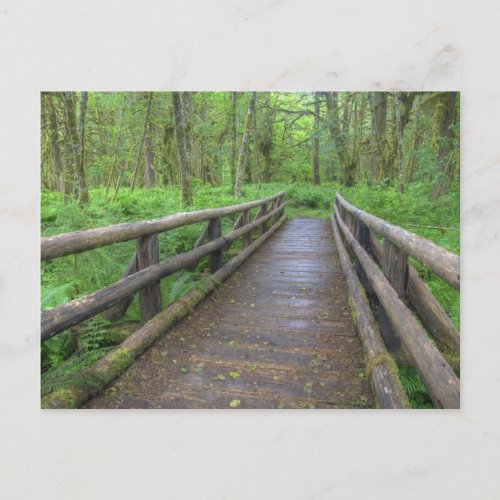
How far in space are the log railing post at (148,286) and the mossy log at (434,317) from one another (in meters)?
1.63

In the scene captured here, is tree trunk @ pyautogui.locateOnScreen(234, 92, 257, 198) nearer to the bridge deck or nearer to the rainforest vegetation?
the rainforest vegetation

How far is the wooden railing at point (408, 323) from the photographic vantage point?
69.7 inches

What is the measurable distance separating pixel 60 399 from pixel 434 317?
215 centimetres

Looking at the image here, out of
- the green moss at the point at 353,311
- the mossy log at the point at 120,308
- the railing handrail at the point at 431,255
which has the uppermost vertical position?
the railing handrail at the point at 431,255

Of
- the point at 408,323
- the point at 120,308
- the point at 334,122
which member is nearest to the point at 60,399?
the point at 120,308

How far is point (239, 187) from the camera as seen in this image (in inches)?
313

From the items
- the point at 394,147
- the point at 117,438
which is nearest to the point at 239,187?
the point at 394,147

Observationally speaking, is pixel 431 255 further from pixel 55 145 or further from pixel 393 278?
pixel 55 145

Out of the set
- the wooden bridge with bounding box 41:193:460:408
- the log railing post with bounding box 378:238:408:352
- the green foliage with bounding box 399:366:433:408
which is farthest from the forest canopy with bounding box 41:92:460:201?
the green foliage with bounding box 399:366:433:408

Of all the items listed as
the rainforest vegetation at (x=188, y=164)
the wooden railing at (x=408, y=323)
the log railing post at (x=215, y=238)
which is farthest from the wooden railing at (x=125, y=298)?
the wooden railing at (x=408, y=323)

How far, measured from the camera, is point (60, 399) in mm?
2002

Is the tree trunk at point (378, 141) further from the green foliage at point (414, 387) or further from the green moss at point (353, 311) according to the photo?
the green foliage at point (414, 387)

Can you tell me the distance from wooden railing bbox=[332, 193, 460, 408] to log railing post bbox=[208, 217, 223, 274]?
1.49 m

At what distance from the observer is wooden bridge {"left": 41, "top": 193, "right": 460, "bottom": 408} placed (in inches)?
74.1
